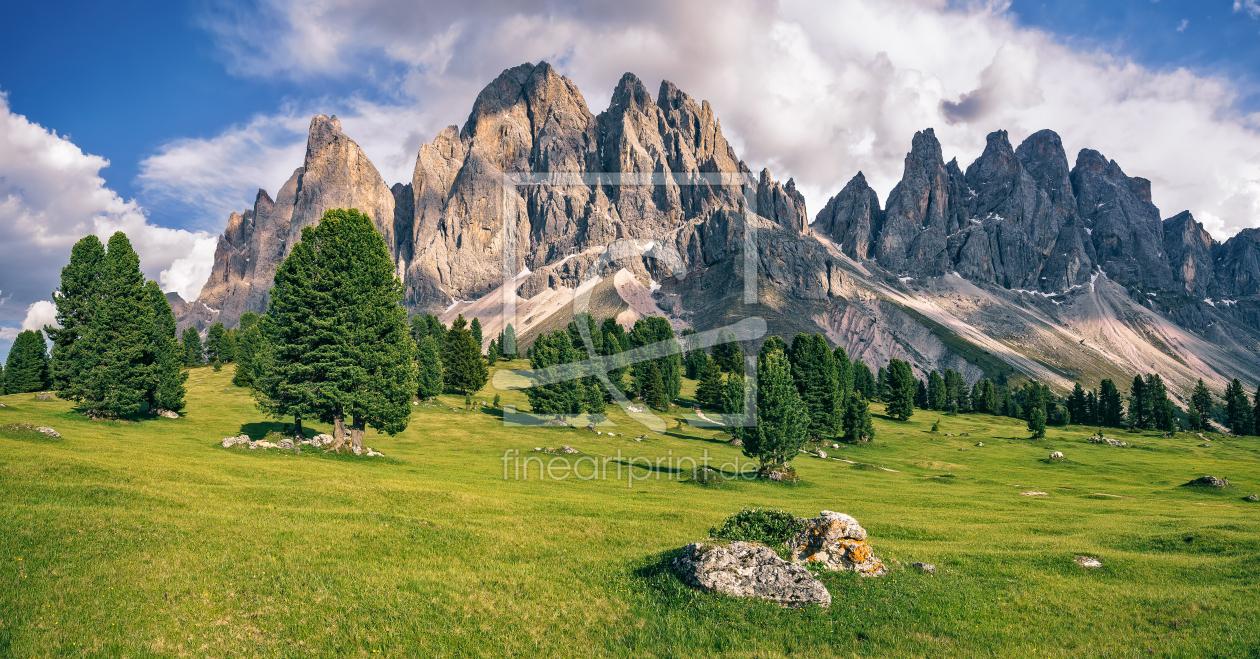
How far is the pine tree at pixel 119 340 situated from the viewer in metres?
41.6

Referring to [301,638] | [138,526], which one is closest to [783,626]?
[301,638]

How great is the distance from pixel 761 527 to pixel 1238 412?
570ft

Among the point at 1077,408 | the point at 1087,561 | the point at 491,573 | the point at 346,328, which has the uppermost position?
the point at 346,328

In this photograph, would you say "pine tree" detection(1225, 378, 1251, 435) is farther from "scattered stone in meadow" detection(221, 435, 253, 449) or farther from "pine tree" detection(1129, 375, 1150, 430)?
"scattered stone in meadow" detection(221, 435, 253, 449)

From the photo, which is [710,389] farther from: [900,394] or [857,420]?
[900,394]

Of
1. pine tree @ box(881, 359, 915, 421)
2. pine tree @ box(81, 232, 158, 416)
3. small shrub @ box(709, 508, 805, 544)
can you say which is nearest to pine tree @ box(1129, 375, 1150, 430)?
pine tree @ box(881, 359, 915, 421)

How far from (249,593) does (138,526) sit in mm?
5819

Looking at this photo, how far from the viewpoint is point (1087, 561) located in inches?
709

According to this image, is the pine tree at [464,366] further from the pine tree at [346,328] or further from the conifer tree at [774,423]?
the conifer tree at [774,423]

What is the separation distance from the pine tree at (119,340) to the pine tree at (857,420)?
80.0m

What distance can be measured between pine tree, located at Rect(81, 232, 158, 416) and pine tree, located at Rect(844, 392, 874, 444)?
80041 mm

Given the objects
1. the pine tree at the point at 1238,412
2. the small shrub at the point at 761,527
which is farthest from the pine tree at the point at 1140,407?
the small shrub at the point at 761,527

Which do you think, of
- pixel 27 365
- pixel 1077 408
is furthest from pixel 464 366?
pixel 1077 408

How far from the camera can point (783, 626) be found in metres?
11.3
